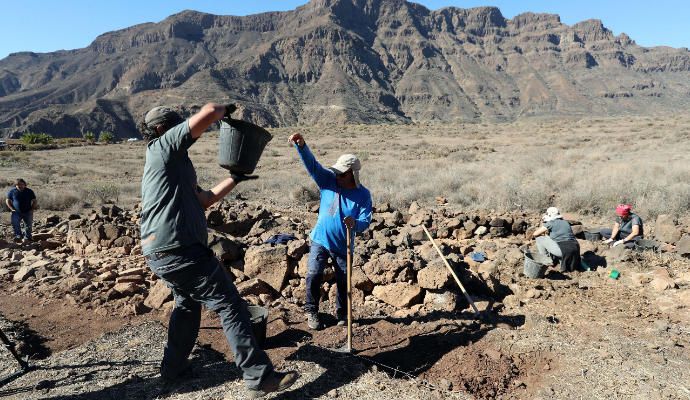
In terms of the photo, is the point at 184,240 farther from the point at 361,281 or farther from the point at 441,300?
the point at 441,300

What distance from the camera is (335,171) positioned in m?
3.98

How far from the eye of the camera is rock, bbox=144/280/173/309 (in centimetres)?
492

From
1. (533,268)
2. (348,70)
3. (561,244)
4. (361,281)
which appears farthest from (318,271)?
(348,70)

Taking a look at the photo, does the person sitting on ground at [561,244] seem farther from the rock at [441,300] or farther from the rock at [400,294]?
the rock at [400,294]

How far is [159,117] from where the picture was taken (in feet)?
9.37

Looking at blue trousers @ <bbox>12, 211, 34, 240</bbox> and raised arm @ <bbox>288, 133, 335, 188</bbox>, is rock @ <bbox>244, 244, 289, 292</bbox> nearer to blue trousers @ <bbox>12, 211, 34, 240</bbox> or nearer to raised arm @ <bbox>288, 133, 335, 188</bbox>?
A: raised arm @ <bbox>288, 133, 335, 188</bbox>

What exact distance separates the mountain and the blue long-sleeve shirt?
75709 millimetres

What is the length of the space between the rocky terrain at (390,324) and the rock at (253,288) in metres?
0.02

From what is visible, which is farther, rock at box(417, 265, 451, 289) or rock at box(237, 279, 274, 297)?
rock at box(237, 279, 274, 297)

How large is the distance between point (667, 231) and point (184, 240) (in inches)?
329

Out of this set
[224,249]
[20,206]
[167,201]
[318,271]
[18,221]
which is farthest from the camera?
[18,221]

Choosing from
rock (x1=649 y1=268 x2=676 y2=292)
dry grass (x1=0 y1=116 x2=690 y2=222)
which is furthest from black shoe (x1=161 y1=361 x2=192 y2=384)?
dry grass (x1=0 y1=116 x2=690 y2=222)

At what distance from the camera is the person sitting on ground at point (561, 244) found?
21.5 ft

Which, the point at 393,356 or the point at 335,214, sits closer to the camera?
the point at 393,356
